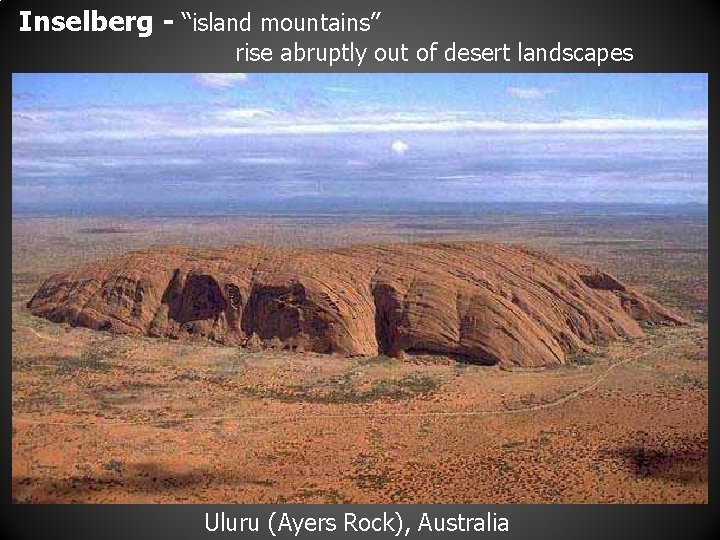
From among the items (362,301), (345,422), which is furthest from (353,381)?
(362,301)

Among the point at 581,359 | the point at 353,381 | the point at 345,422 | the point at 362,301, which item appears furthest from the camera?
the point at 362,301

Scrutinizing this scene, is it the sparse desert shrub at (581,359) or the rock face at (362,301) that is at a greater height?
the rock face at (362,301)

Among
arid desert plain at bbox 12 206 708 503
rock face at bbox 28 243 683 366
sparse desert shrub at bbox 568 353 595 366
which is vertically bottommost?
arid desert plain at bbox 12 206 708 503

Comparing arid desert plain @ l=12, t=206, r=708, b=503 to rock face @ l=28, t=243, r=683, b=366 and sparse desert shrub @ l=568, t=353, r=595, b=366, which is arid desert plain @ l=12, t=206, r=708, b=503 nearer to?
sparse desert shrub @ l=568, t=353, r=595, b=366

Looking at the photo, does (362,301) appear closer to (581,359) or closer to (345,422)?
(345,422)

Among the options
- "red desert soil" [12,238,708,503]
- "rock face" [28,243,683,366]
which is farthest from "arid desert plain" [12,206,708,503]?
"rock face" [28,243,683,366]

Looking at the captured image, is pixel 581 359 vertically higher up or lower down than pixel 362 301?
lower down

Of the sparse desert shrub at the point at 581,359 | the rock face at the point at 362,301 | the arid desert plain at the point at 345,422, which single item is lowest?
the arid desert plain at the point at 345,422

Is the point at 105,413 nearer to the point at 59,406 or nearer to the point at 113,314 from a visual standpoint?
the point at 59,406

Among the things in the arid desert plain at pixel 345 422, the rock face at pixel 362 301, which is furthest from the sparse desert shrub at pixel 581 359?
the rock face at pixel 362 301

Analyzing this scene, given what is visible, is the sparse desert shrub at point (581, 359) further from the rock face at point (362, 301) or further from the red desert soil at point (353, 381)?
the rock face at point (362, 301)
